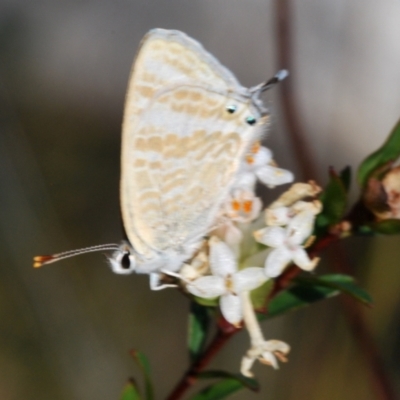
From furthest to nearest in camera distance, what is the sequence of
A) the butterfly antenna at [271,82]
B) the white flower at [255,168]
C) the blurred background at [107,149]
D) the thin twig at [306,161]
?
the blurred background at [107,149] → the thin twig at [306,161] → the white flower at [255,168] → the butterfly antenna at [271,82]

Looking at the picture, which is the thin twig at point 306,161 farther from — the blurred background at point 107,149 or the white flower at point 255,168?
the white flower at point 255,168

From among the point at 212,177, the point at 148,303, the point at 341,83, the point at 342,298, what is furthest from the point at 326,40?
the point at 212,177

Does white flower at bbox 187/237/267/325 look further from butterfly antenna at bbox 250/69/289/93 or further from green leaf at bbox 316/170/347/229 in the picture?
butterfly antenna at bbox 250/69/289/93

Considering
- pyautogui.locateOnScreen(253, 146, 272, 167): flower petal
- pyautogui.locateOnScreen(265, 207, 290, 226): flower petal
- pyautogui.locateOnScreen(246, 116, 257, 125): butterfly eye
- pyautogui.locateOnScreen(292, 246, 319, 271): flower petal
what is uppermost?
pyautogui.locateOnScreen(246, 116, 257, 125): butterfly eye

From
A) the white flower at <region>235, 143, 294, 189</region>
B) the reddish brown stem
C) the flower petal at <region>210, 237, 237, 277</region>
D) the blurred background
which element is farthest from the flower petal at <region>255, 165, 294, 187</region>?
the blurred background

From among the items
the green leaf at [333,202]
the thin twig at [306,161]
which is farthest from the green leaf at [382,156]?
the thin twig at [306,161]
